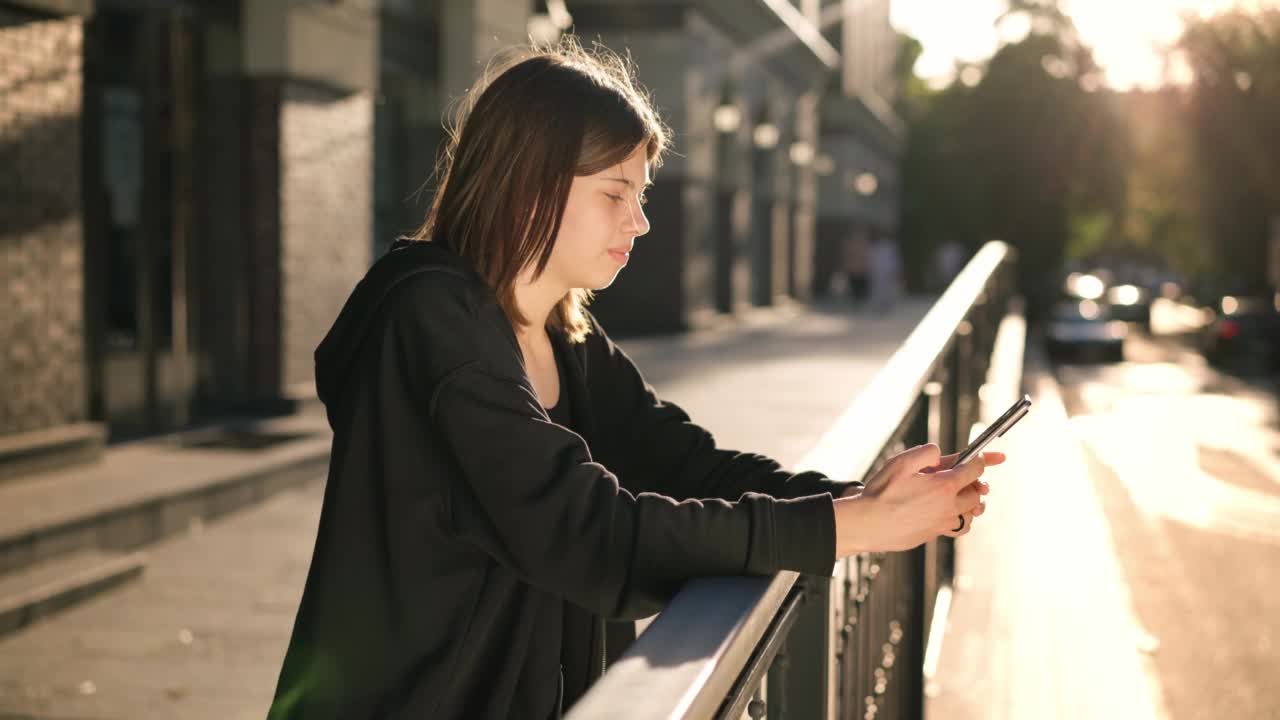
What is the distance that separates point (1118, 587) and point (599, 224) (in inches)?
245

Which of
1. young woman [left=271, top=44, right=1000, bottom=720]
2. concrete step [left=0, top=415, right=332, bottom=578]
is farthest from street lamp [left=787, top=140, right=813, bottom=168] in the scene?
young woman [left=271, top=44, right=1000, bottom=720]

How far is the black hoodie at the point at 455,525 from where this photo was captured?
5.79 feet

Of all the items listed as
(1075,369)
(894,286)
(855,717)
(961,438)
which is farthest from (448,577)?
(894,286)

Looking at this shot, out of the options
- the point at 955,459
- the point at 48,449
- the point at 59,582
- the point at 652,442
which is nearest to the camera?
the point at 955,459

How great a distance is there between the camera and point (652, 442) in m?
2.43

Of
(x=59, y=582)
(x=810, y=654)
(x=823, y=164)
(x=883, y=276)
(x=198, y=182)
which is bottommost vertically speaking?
(x=59, y=582)

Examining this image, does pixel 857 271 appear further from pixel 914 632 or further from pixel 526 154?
pixel 526 154

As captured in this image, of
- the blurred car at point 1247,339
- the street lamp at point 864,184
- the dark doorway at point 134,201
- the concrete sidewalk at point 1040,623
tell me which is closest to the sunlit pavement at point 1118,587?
the concrete sidewalk at point 1040,623

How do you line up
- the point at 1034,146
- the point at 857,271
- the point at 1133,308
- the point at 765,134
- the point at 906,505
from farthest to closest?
the point at 1034,146, the point at 1133,308, the point at 857,271, the point at 765,134, the point at 906,505

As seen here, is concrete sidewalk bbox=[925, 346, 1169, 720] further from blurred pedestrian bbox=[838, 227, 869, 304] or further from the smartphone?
blurred pedestrian bbox=[838, 227, 869, 304]

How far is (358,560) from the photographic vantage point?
185 cm

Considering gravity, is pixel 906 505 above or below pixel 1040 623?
above

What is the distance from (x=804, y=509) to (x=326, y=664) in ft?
2.13


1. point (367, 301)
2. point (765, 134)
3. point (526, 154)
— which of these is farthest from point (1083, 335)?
point (367, 301)
